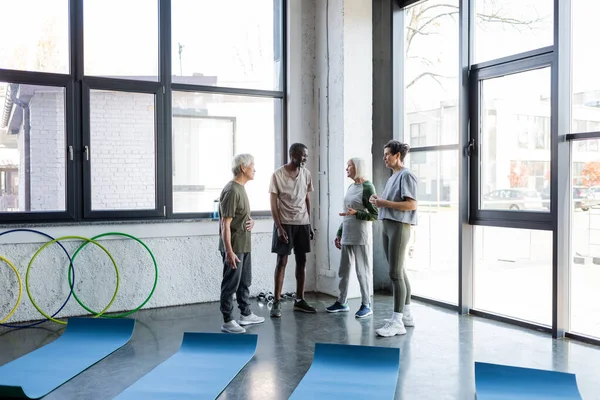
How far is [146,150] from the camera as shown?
5625 mm

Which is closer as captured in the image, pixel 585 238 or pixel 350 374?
pixel 350 374

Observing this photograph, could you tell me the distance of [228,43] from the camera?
607 centimetres

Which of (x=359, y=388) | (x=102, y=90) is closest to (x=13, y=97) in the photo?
(x=102, y=90)

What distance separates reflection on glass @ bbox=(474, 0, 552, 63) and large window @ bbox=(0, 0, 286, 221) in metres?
2.21

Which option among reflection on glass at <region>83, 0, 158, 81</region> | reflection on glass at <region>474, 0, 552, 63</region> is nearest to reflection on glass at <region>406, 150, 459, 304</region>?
reflection on glass at <region>474, 0, 552, 63</region>

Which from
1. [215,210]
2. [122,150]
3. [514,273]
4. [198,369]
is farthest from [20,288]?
[514,273]

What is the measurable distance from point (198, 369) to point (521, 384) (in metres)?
2.03

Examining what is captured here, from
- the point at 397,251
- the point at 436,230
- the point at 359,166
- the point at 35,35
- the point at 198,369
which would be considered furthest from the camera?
the point at 436,230

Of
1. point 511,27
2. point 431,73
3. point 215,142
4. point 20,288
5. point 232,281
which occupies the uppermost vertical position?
point 511,27

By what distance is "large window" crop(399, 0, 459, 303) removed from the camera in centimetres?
555

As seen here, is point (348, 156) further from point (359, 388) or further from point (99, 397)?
point (99, 397)

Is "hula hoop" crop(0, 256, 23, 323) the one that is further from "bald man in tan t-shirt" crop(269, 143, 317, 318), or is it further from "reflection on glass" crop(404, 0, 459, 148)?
"reflection on glass" crop(404, 0, 459, 148)

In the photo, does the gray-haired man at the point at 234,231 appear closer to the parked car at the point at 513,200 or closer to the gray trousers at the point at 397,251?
the gray trousers at the point at 397,251

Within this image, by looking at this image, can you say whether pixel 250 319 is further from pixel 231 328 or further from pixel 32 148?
pixel 32 148
